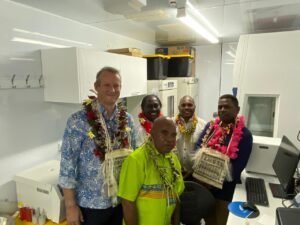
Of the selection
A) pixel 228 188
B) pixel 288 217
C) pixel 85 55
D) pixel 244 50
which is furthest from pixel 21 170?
pixel 244 50

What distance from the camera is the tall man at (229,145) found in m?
1.94

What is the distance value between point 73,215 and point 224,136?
138cm

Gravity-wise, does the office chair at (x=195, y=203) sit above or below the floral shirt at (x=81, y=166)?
below

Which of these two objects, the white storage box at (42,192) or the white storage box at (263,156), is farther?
the white storage box at (263,156)

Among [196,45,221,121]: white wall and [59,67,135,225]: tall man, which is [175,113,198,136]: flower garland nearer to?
[59,67,135,225]: tall man

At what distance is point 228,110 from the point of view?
6.63 feet

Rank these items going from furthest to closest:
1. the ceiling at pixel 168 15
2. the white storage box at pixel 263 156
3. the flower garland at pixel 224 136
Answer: the white storage box at pixel 263 156, the ceiling at pixel 168 15, the flower garland at pixel 224 136

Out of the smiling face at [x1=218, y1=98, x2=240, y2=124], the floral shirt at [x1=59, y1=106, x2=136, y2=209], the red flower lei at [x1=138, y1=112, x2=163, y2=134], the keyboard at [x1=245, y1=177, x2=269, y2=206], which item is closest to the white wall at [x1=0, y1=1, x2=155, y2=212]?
the floral shirt at [x1=59, y1=106, x2=136, y2=209]

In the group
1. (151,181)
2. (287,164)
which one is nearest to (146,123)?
(151,181)

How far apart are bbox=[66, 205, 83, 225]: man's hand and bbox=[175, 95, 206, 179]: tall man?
1088mm

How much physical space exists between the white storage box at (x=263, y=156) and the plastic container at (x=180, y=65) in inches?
81.3

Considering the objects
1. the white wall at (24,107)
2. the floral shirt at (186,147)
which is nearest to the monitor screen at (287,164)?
the floral shirt at (186,147)

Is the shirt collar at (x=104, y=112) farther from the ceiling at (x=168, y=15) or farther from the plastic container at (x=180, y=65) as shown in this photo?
the plastic container at (x=180, y=65)

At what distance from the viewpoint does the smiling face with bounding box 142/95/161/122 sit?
2258mm
